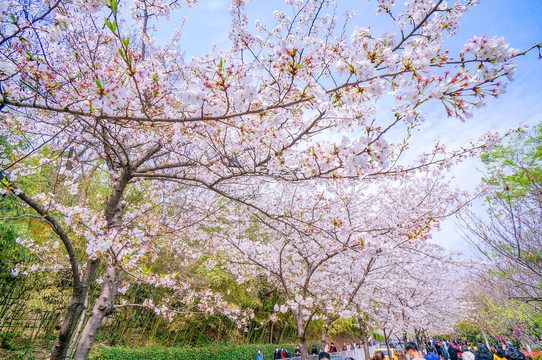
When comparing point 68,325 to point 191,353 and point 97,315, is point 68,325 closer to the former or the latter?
point 97,315

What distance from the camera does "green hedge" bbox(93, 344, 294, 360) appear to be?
6368mm

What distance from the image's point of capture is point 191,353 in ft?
26.9

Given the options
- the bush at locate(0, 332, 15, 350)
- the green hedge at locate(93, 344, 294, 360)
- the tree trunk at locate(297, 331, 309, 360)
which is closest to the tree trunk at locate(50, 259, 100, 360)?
the tree trunk at locate(297, 331, 309, 360)

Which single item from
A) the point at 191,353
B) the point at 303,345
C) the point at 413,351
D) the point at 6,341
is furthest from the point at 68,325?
the point at 191,353

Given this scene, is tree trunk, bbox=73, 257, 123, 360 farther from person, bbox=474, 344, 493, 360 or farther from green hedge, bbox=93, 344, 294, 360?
person, bbox=474, 344, 493, 360

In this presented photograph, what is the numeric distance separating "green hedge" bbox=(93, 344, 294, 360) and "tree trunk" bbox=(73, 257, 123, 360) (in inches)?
134

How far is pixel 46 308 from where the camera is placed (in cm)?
672

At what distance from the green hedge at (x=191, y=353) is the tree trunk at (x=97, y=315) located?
3.40 metres

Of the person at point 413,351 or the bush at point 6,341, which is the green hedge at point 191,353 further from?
the person at point 413,351

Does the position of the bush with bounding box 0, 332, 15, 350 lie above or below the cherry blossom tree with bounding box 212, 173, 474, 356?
below

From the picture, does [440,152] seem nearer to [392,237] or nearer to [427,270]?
[392,237]

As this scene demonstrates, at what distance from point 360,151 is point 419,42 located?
110 cm

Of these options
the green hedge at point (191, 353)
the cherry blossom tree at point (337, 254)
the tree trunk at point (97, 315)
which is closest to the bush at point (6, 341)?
the green hedge at point (191, 353)

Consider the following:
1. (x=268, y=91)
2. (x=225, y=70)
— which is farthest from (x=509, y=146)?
(x=225, y=70)
